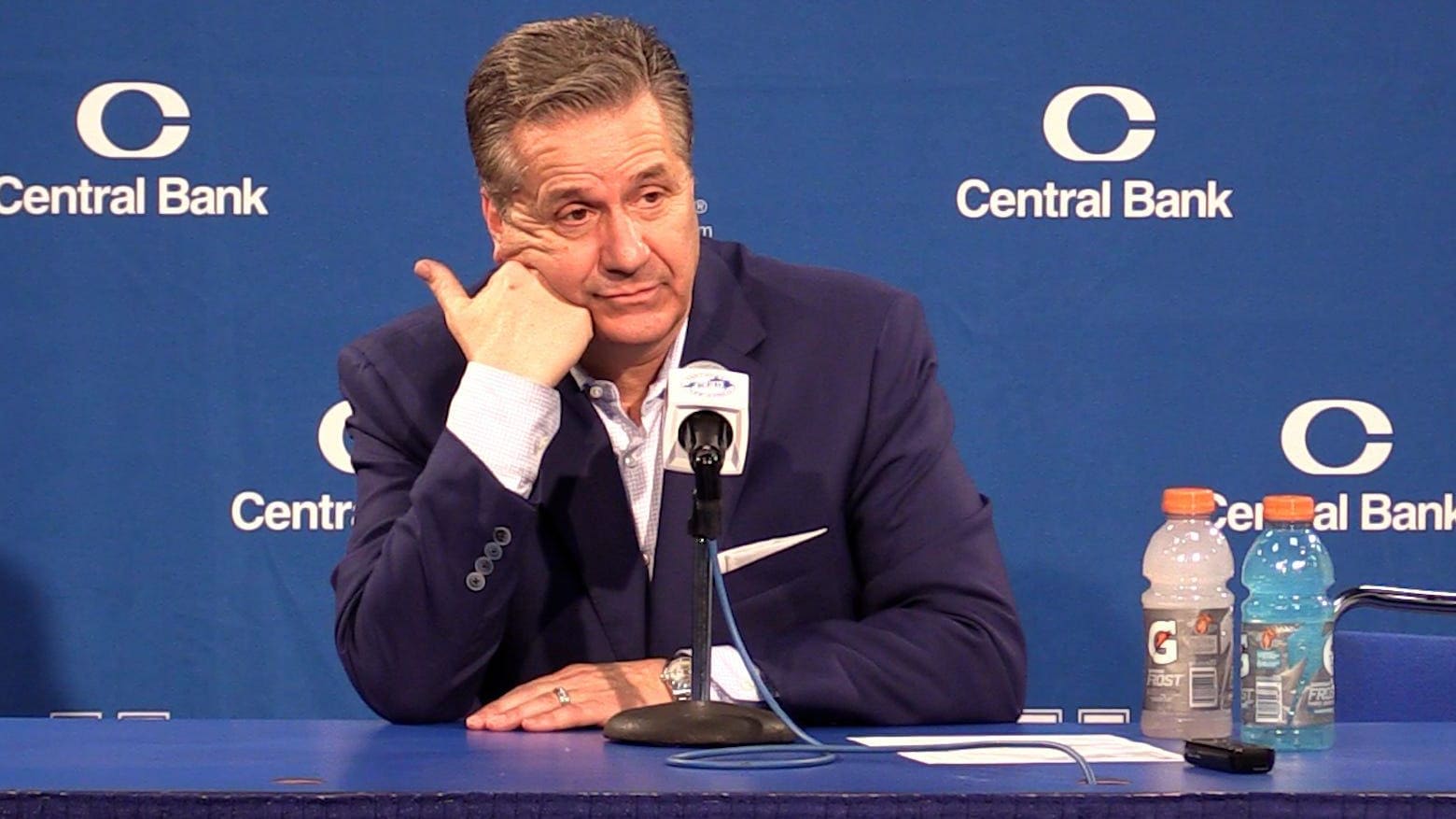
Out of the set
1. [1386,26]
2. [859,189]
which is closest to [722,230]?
[859,189]

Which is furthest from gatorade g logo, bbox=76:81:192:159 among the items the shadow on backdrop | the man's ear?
the man's ear

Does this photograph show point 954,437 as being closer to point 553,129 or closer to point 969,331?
point 969,331

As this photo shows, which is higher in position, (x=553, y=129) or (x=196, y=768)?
(x=553, y=129)

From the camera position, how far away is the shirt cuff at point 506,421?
202cm

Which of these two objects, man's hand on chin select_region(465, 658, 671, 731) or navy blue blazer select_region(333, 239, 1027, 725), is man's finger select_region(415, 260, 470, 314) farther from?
man's hand on chin select_region(465, 658, 671, 731)

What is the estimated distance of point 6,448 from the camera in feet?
10.5

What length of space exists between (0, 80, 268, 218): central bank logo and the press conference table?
1620 mm

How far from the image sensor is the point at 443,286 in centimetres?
224

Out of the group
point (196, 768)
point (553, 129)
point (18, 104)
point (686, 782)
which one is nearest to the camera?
point (686, 782)

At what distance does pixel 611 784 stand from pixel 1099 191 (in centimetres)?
207

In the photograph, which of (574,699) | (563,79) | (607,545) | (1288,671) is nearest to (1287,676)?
(1288,671)

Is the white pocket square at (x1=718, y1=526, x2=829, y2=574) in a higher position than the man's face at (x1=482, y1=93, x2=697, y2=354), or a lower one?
lower

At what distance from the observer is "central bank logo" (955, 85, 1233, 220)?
10.5ft

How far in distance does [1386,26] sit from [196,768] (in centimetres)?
254
